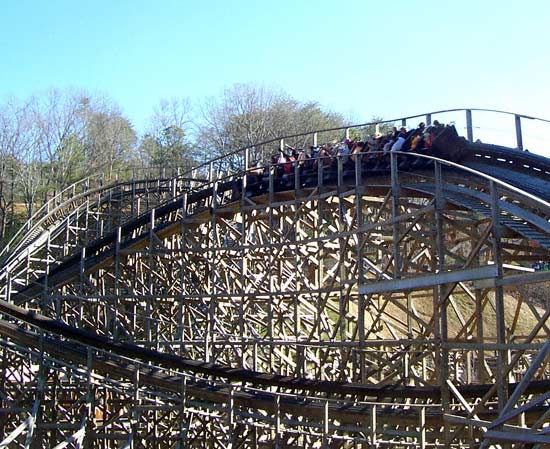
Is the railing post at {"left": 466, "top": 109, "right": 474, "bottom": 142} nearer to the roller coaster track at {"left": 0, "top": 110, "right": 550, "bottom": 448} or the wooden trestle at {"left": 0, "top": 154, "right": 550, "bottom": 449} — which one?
the roller coaster track at {"left": 0, "top": 110, "right": 550, "bottom": 448}

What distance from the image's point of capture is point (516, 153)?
471 inches

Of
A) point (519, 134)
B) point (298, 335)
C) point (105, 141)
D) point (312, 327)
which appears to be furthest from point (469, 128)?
point (105, 141)

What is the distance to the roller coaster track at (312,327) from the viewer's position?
9.88 meters

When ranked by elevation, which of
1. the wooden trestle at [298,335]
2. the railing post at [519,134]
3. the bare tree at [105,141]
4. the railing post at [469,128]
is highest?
the bare tree at [105,141]

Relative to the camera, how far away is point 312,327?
48.2 feet

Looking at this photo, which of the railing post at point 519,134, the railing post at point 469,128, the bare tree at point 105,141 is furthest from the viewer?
the bare tree at point 105,141

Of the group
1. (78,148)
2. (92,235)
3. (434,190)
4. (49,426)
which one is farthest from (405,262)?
(78,148)

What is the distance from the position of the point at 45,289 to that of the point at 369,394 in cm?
868

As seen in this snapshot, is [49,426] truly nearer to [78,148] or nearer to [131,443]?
[131,443]

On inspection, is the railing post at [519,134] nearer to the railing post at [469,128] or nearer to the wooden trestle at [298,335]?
the railing post at [469,128]

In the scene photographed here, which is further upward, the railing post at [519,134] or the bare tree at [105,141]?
the bare tree at [105,141]

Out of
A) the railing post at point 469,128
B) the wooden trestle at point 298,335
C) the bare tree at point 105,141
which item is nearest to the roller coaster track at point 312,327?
the wooden trestle at point 298,335

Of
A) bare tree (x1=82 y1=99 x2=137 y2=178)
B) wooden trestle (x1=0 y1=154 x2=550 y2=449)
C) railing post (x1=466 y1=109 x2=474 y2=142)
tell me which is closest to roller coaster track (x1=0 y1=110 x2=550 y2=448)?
wooden trestle (x1=0 y1=154 x2=550 y2=449)

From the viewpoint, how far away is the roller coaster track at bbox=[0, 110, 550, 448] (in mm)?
9875
